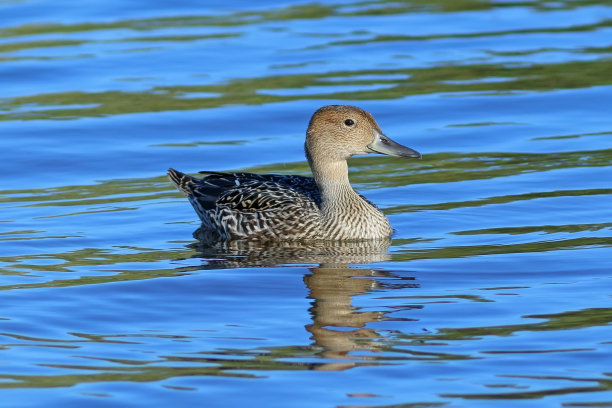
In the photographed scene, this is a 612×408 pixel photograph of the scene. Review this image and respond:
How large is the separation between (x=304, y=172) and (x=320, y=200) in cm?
→ 229

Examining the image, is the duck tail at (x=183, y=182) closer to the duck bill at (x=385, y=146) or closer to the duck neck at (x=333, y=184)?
the duck neck at (x=333, y=184)

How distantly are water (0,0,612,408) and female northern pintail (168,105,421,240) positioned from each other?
0.91 feet

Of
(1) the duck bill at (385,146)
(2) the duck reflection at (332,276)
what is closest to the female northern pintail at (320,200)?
(1) the duck bill at (385,146)

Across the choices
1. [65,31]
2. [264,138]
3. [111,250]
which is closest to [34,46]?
[65,31]

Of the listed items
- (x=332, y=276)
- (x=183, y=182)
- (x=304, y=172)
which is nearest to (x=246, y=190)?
(x=183, y=182)

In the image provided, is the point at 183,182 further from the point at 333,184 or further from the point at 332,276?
the point at 332,276

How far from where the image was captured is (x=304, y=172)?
1500cm

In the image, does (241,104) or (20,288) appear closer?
(20,288)

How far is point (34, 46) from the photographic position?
2109cm

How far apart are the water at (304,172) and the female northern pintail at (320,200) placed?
10.9 inches

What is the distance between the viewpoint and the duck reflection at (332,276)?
8805 mm

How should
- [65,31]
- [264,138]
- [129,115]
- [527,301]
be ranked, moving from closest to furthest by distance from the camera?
[527,301]
[264,138]
[129,115]
[65,31]

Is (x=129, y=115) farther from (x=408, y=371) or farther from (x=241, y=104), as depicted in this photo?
(x=408, y=371)

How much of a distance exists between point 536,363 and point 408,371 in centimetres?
79
